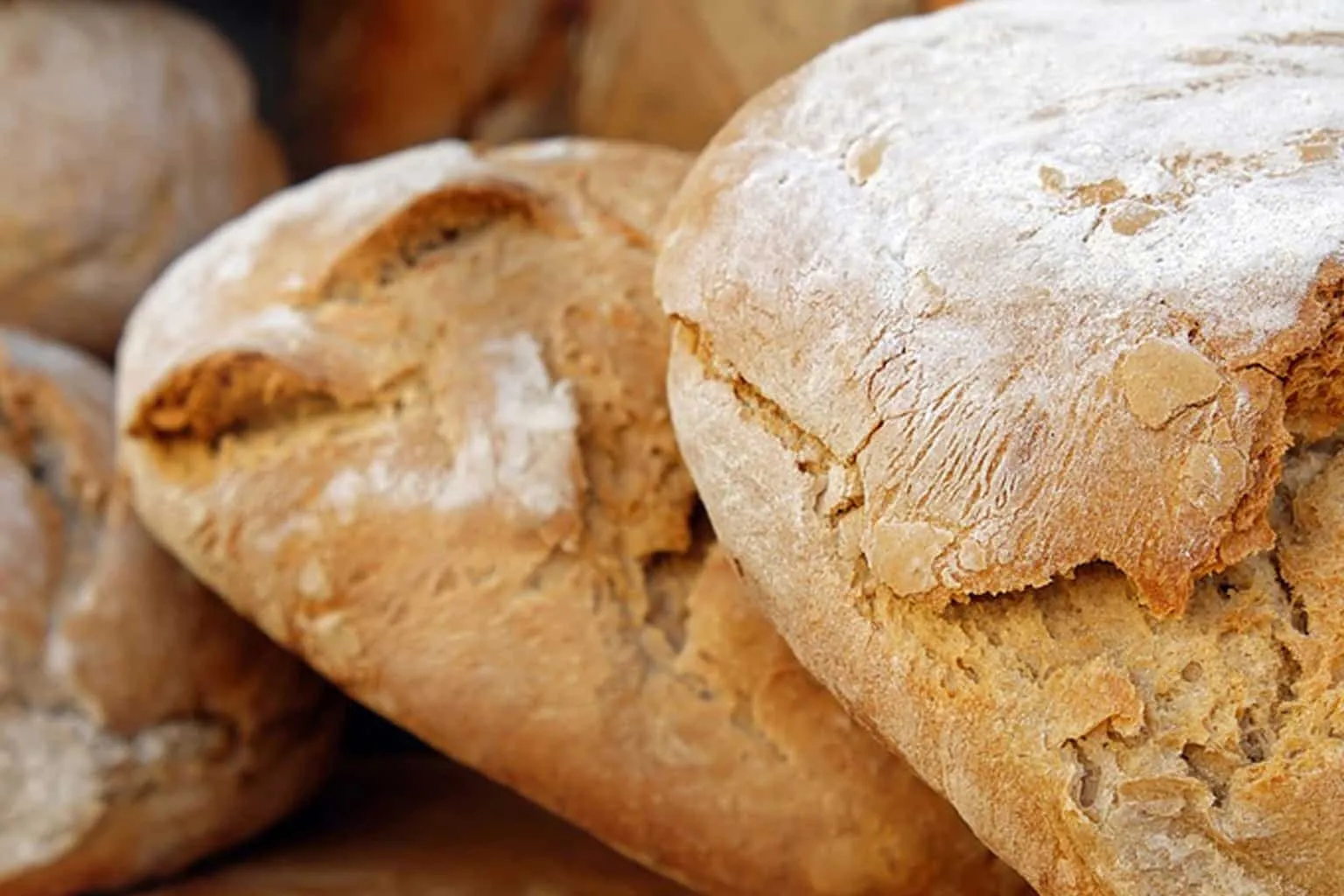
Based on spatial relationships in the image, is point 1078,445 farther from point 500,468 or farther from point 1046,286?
point 500,468

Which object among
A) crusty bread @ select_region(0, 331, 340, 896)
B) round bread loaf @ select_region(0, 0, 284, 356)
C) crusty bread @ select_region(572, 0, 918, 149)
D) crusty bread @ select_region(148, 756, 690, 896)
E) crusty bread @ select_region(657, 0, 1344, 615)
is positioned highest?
crusty bread @ select_region(657, 0, 1344, 615)

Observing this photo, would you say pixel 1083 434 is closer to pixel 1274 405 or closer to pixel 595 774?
pixel 1274 405

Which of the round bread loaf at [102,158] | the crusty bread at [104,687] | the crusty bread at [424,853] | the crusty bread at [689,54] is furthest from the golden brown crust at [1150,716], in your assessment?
the round bread loaf at [102,158]

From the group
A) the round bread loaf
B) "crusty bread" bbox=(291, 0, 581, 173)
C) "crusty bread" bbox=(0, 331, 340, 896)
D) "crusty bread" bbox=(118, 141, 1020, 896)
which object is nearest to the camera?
"crusty bread" bbox=(118, 141, 1020, 896)

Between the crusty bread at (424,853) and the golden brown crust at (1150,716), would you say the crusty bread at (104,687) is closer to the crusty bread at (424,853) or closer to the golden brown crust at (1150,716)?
the crusty bread at (424,853)

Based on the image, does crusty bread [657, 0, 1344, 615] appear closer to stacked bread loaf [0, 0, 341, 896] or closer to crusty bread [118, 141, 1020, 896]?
crusty bread [118, 141, 1020, 896]

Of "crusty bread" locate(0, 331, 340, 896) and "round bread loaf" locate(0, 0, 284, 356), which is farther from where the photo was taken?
"round bread loaf" locate(0, 0, 284, 356)

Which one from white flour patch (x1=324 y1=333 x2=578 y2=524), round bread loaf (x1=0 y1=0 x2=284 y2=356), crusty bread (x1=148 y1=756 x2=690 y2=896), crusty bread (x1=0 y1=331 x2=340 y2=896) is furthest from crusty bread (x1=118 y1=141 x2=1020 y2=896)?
round bread loaf (x1=0 y1=0 x2=284 y2=356)

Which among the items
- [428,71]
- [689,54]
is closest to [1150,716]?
[689,54]
